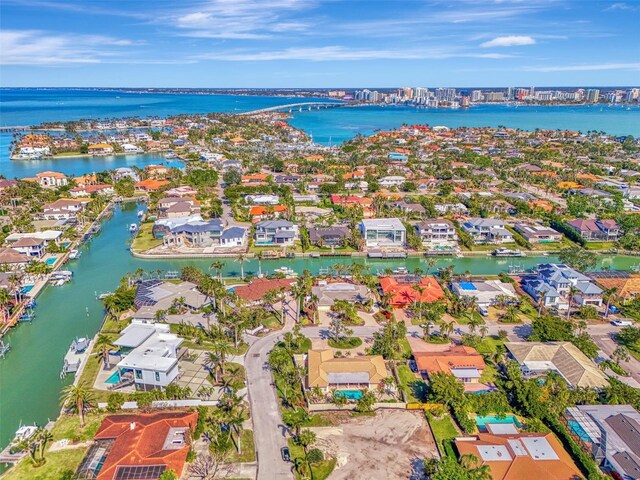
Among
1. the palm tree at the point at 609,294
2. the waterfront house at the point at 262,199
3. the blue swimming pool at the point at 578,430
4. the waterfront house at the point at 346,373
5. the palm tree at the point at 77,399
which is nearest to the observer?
the blue swimming pool at the point at 578,430

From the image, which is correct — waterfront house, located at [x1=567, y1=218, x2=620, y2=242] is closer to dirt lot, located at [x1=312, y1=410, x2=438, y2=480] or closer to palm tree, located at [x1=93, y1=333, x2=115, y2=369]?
dirt lot, located at [x1=312, y1=410, x2=438, y2=480]

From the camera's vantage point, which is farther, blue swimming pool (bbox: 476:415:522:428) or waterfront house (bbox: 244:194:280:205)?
waterfront house (bbox: 244:194:280:205)

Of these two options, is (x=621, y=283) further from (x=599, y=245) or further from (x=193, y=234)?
(x=193, y=234)

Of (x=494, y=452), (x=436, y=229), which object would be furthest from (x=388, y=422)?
(x=436, y=229)

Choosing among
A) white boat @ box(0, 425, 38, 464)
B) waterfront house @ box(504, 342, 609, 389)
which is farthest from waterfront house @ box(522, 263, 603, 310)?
white boat @ box(0, 425, 38, 464)

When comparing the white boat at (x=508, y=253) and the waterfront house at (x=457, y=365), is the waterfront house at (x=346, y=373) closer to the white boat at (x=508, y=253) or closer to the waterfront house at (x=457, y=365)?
the waterfront house at (x=457, y=365)

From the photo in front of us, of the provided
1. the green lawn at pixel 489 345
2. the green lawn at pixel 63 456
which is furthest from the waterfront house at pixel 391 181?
the green lawn at pixel 63 456
